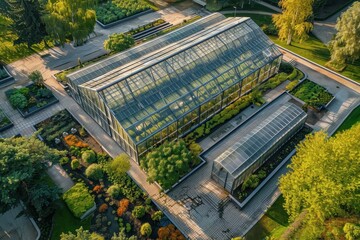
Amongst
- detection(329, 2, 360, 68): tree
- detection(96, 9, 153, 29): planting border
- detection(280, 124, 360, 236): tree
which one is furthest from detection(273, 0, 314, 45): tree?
detection(280, 124, 360, 236): tree

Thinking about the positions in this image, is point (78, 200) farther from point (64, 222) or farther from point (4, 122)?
→ point (4, 122)

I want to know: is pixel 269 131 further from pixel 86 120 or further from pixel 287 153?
pixel 86 120

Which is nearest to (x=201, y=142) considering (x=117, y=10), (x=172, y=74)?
(x=172, y=74)

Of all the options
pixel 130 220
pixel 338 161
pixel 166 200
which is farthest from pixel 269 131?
pixel 130 220

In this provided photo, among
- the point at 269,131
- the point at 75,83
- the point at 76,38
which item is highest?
the point at 76,38

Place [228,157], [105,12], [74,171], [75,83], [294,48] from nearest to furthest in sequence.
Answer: [228,157] → [74,171] → [75,83] → [294,48] → [105,12]

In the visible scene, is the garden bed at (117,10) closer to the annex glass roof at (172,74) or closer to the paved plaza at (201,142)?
the paved plaza at (201,142)
